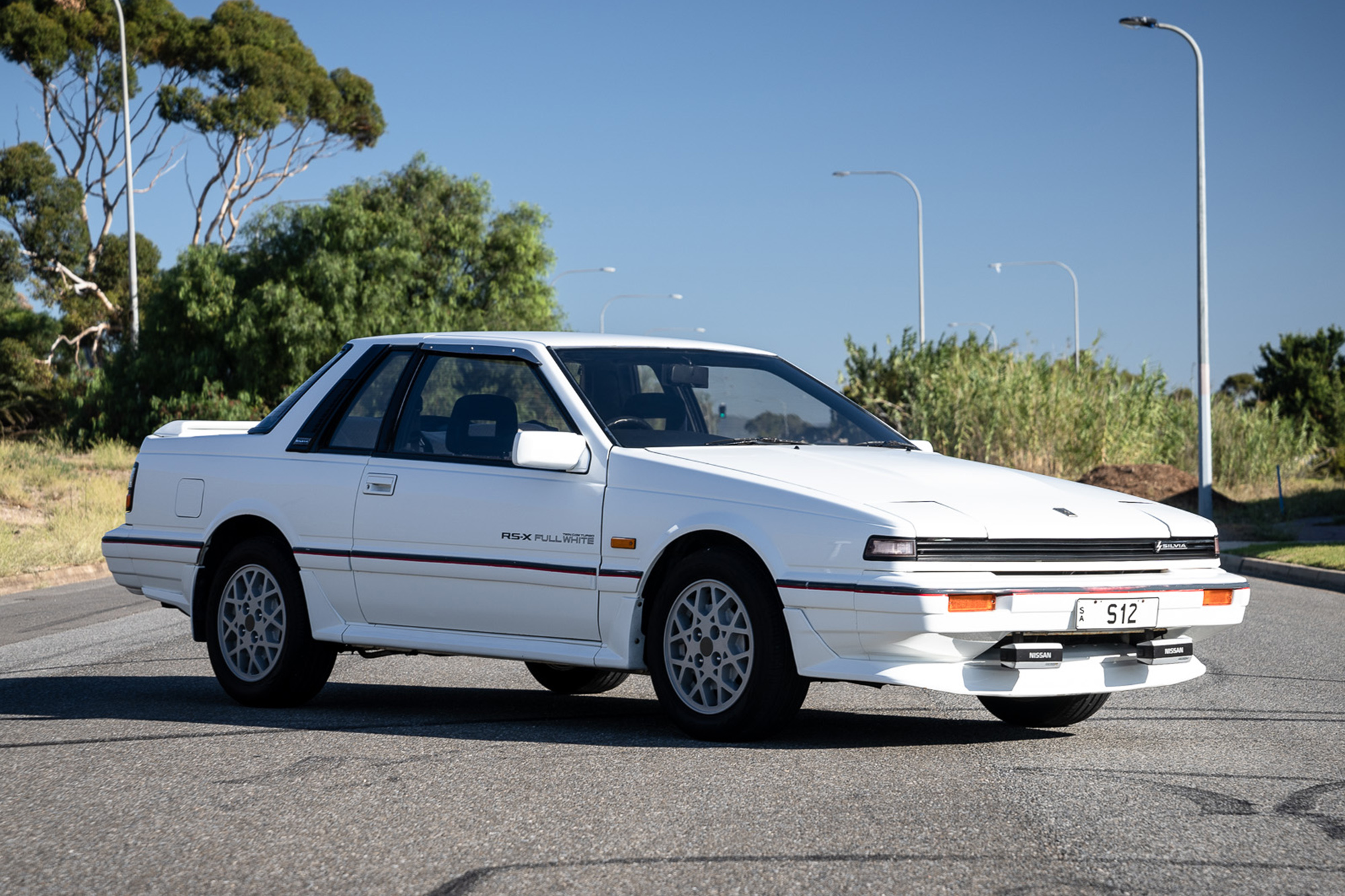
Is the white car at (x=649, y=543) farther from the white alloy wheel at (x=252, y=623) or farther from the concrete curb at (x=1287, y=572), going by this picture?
the concrete curb at (x=1287, y=572)

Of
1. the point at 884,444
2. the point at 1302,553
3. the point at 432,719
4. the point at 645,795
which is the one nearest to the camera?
the point at 645,795

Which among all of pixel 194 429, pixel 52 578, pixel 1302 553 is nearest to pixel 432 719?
pixel 194 429

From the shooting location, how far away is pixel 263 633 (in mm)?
7664

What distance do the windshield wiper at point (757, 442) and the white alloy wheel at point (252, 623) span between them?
2.34 metres

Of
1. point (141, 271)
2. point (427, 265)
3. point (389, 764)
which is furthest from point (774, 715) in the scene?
point (141, 271)

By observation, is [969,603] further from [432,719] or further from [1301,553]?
[1301,553]

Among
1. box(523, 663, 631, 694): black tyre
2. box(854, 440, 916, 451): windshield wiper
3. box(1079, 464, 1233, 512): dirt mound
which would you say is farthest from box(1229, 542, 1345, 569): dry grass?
box(523, 663, 631, 694): black tyre

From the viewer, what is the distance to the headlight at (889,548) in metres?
5.78

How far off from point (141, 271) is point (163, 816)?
52172mm

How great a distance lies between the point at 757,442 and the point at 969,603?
157 cm

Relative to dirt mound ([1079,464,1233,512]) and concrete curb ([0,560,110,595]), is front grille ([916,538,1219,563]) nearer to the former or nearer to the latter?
concrete curb ([0,560,110,595])

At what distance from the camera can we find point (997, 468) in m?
7.12

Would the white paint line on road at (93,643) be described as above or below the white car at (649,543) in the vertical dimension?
below

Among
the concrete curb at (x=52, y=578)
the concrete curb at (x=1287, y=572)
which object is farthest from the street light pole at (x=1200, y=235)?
the concrete curb at (x=52, y=578)
